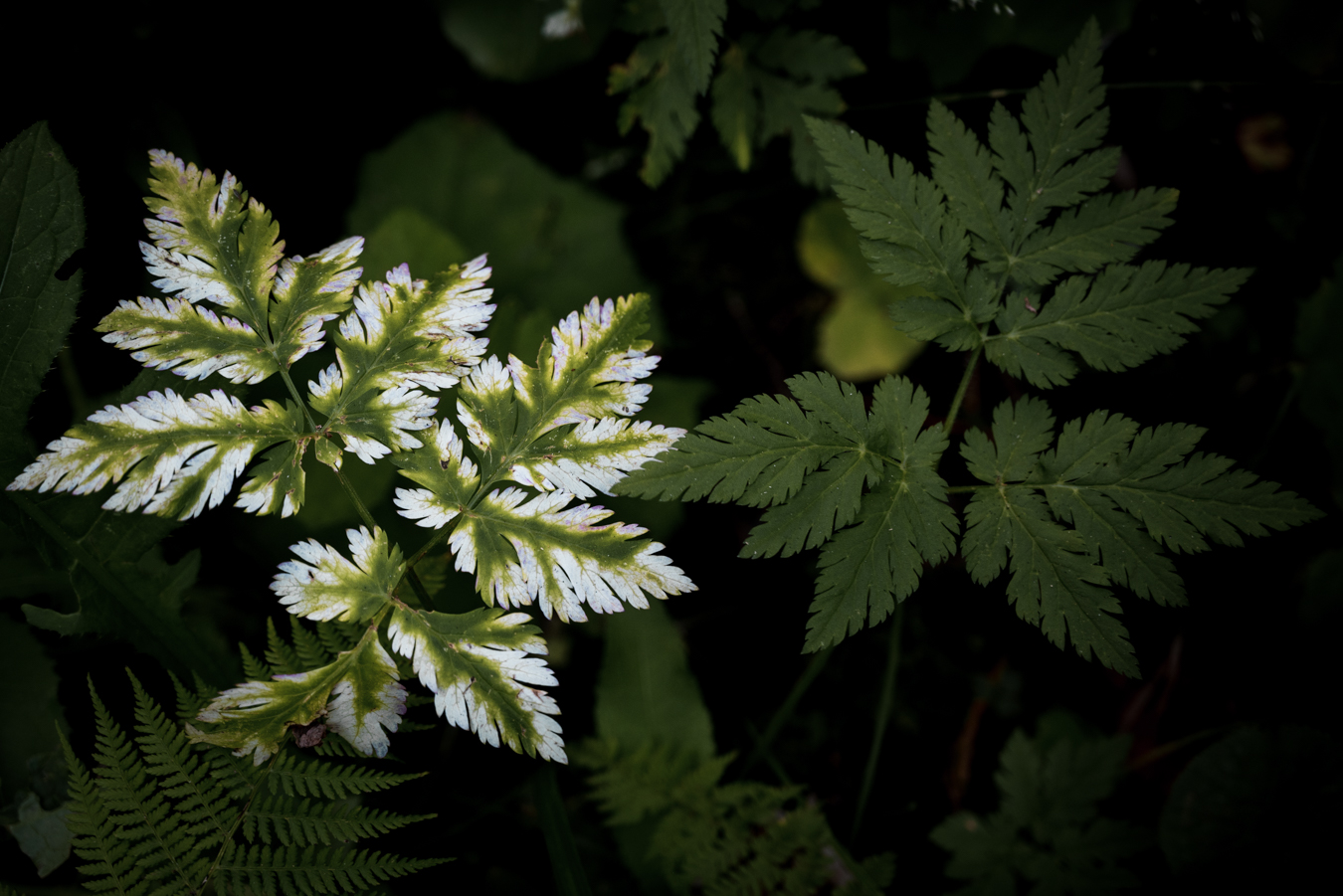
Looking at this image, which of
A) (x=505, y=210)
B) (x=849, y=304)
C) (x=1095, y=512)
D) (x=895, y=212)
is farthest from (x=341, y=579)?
(x=849, y=304)

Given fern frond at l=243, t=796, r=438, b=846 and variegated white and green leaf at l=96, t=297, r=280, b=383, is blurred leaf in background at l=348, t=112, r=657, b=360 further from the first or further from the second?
fern frond at l=243, t=796, r=438, b=846

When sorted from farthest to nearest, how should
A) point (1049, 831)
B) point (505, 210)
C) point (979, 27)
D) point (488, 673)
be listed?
point (505, 210), point (1049, 831), point (979, 27), point (488, 673)

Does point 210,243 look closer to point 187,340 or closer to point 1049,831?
point 187,340

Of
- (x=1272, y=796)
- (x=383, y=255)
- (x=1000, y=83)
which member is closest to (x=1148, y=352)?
(x=1000, y=83)

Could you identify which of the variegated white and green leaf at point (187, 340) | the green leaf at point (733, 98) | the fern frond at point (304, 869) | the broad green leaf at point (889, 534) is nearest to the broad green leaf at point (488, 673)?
the fern frond at point (304, 869)

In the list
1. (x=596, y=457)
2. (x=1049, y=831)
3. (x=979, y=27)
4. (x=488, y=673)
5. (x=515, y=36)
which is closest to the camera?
(x=488, y=673)

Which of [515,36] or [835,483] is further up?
[515,36]

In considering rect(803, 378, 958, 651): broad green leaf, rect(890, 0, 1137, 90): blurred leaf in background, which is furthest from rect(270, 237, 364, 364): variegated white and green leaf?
rect(890, 0, 1137, 90): blurred leaf in background

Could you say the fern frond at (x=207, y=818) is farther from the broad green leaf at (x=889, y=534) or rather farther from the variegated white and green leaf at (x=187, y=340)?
the broad green leaf at (x=889, y=534)
